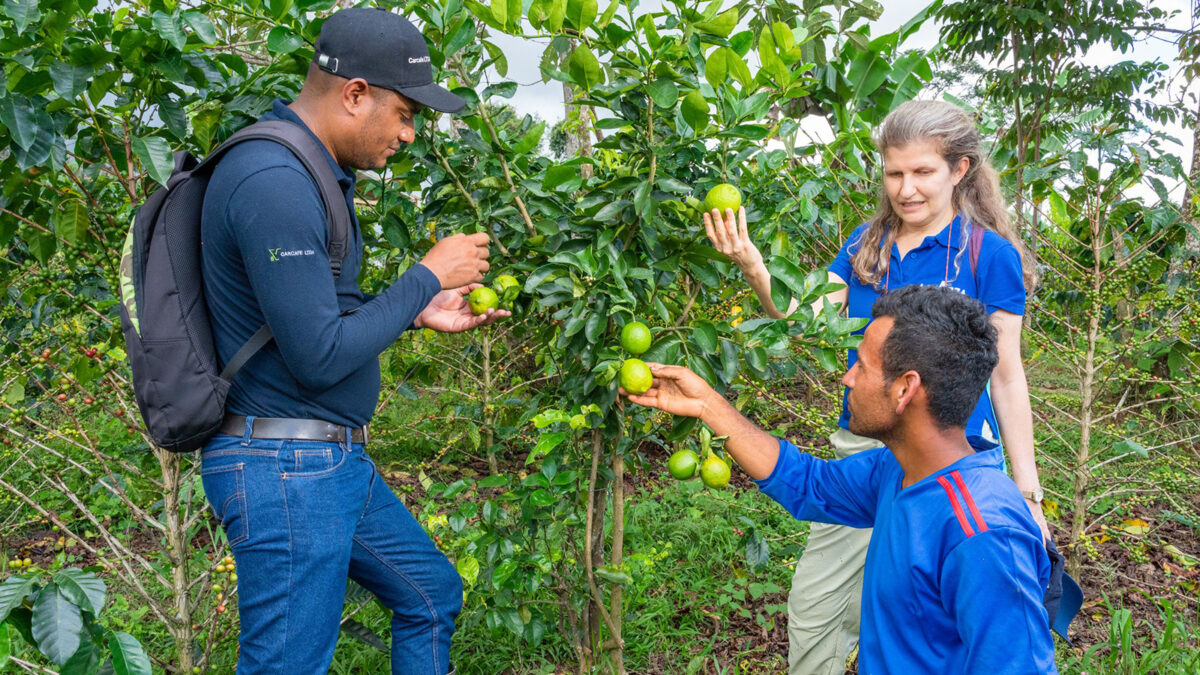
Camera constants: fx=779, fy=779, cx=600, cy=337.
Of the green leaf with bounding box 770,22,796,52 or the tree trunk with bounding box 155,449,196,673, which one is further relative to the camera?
the tree trunk with bounding box 155,449,196,673

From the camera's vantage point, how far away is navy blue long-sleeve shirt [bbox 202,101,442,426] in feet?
4.50

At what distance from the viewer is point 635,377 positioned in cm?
164

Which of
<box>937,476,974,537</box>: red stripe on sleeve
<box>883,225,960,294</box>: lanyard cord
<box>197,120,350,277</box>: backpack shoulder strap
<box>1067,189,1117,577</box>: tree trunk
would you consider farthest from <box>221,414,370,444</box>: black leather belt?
<box>1067,189,1117,577</box>: tree trunk

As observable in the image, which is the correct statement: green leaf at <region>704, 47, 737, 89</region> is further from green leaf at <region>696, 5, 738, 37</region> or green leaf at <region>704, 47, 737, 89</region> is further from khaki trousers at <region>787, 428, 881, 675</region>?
khaki trousers at <region>787, 428, 881, 675</region>

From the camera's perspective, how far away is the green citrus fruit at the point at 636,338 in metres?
1.66

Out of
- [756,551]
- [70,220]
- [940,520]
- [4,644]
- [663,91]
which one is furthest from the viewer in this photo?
[756,551]

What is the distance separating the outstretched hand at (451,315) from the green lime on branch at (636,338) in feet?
1.22

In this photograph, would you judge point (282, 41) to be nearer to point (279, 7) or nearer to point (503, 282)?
point (279, 7)

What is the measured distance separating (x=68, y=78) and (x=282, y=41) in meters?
0.44

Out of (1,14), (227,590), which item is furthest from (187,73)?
(227,590)

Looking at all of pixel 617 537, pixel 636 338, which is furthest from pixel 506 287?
pixel 617 537

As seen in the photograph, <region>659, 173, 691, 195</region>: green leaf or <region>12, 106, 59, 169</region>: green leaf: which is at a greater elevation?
<region>659, 173, 691, 195</region>: green leaf

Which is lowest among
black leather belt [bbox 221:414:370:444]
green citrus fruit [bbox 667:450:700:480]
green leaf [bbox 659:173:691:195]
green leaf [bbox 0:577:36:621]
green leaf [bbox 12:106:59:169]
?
green leaf [bbox 0:577:36:621]

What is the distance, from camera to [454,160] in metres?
1.92
